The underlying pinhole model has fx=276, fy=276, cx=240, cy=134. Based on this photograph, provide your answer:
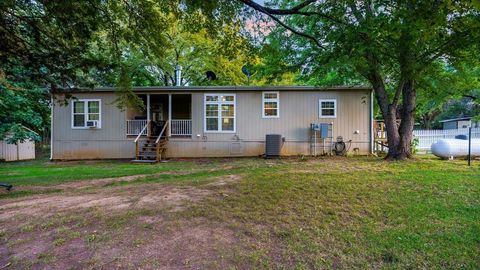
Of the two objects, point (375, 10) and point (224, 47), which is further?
point (224, 47)

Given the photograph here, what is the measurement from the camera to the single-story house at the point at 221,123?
12070 mm

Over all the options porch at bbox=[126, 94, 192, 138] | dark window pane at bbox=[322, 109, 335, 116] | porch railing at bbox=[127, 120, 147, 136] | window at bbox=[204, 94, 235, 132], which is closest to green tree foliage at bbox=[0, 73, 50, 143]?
porch railing at bbox=[127, 120, 147, 136]

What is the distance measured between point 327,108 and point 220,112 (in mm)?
4713

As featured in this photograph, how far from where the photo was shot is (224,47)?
6.84 m

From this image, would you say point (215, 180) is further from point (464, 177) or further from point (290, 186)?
point (464, 177)

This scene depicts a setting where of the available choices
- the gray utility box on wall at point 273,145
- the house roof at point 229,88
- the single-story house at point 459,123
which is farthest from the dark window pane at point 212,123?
the single-story house at point 459,123

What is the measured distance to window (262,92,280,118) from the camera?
12.2m

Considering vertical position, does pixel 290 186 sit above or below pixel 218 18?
below

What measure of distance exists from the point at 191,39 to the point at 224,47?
11.6 meters

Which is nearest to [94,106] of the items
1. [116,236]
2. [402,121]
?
[116,236]

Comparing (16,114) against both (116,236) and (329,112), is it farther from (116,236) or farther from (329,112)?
(329,112)

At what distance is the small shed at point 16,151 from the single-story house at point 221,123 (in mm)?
4717

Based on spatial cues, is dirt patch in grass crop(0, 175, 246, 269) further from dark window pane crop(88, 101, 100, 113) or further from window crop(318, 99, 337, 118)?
window crop(318, 99, 337, 118)

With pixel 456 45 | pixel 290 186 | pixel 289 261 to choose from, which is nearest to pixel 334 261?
pixel 289 261
